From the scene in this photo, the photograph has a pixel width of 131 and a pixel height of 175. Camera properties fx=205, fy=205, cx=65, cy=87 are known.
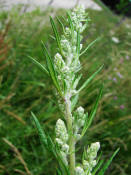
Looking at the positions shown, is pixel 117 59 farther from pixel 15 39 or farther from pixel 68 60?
pixel 68 60

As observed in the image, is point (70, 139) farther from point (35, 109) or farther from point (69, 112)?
point (35, 109)

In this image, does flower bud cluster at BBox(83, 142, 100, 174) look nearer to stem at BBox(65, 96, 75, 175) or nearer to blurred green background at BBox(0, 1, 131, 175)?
stem at BBox(65, 96, 75, 175)

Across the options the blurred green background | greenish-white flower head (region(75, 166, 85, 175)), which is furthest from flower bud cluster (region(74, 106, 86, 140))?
the blurred green background

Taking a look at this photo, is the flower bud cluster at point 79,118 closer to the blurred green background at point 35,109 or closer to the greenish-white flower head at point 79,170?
the greenish-white flower head at point 79,170

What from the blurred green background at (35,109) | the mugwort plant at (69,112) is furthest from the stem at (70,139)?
the blurred green background at (35,109)

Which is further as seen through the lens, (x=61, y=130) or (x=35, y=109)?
(x=35, y=109)

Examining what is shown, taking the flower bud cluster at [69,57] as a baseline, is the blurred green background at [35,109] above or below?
below

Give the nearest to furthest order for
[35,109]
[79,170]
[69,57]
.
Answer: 1. [79,170]
2. [69,57]
3. [35,109]

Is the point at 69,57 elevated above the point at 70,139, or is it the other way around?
the point at 69,57

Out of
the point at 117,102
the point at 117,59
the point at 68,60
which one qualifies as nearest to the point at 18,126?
the point at 117,102

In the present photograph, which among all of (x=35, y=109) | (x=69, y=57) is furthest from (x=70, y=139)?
(x=35, y=109)

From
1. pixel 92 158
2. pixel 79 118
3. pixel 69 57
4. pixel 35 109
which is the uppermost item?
pixel 69 57
